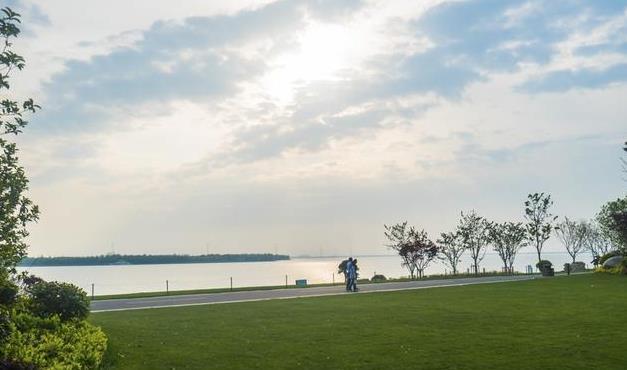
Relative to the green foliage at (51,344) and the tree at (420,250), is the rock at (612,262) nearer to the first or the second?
the tree at (420,250)

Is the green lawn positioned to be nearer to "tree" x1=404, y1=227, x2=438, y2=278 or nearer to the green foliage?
the green foliage

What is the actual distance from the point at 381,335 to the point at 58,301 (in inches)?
464

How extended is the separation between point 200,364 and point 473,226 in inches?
2581

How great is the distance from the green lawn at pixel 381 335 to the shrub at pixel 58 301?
1.52 metres

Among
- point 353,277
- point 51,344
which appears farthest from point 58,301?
point 353,277

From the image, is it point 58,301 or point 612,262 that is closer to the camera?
point 58,301

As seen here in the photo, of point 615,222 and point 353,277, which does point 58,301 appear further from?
point 615,222

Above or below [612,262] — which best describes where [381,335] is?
below

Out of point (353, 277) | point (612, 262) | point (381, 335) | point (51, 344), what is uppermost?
point (353, 277)

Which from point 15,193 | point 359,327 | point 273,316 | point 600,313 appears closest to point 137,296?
point 273,316

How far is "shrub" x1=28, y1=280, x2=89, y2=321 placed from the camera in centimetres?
2006

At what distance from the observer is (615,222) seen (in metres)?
56.3

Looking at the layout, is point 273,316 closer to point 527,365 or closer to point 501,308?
point 501,308

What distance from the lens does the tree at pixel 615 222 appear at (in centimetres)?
5222
